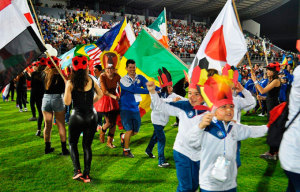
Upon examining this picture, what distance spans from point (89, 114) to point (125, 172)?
4.05 ft

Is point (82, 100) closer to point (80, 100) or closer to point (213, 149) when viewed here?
point (80, 100)

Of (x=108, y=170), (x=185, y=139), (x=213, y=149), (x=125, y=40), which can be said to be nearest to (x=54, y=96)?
(x=108, y=170)

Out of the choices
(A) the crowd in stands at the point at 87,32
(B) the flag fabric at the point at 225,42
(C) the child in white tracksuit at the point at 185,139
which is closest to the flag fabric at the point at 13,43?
(C) the child in white tracksuit at the point at 185,139

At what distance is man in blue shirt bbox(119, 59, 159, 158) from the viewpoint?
4.54 meters

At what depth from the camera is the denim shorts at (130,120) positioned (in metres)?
4.77

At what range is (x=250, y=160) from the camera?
4875 millimetres

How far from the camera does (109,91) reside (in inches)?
197

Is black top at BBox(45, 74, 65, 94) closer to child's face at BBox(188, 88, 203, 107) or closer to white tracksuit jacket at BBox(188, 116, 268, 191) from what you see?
child's face at BBox(188, 88, 203, 107)

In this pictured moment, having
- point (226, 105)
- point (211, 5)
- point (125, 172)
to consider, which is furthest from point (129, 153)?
point (211, 5)

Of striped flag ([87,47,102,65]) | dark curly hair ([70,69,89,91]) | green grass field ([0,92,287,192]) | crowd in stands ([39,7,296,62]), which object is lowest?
green grass field ([0,92,287,192])

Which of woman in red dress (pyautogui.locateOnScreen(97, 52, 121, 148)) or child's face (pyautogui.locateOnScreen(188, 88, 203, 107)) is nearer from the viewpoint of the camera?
child's face (pyautogui.locateOnScreen(188, 88, 203, 107))

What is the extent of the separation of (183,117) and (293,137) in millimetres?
1034

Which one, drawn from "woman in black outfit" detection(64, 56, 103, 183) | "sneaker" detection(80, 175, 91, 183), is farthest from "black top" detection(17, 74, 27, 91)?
"woman in black outfit" detection(64, 56, 103, 183)

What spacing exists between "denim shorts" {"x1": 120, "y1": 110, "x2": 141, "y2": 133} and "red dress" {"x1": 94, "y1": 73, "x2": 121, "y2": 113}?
1.53ft
